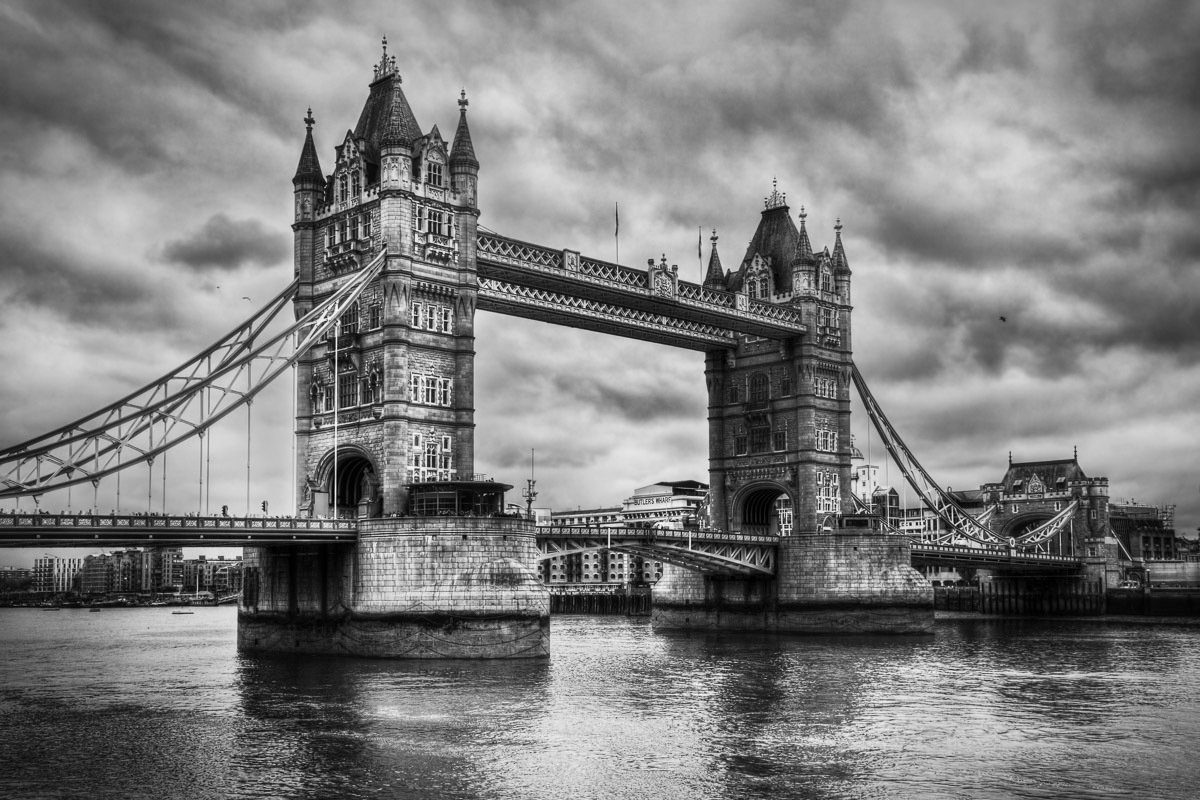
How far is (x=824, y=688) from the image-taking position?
54844 mm

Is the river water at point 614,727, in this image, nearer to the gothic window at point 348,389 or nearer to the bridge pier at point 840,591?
the gothic window at point 348,389

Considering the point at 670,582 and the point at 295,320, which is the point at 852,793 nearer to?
the point at 295,320

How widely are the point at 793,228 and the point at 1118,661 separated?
46457 millimetres

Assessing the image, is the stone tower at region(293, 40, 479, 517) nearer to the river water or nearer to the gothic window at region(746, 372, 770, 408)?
the river water

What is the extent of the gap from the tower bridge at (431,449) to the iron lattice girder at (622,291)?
6.6 inches

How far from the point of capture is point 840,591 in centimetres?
9094

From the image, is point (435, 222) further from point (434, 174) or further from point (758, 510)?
point (758, 510)

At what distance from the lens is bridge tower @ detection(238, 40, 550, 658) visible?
2566 inches

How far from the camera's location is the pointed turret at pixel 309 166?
252 ft

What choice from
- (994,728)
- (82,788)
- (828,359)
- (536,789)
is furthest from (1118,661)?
(82,788)

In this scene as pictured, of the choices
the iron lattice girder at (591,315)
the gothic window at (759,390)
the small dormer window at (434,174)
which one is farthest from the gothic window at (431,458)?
the gothic window at (759,390)

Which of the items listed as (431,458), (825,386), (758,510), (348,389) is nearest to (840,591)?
(758,510)

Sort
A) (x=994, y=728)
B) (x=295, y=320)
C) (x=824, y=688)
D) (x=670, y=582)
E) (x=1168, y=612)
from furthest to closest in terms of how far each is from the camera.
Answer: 1. (x=1168, y=612)
2. (x=670, y=582)
3. (x=295, y=320)
4. (x=824, y=688)
5. (x=994, y=728)

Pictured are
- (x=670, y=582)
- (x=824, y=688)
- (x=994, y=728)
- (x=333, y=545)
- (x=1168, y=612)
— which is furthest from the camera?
(x=1168, y=612)
